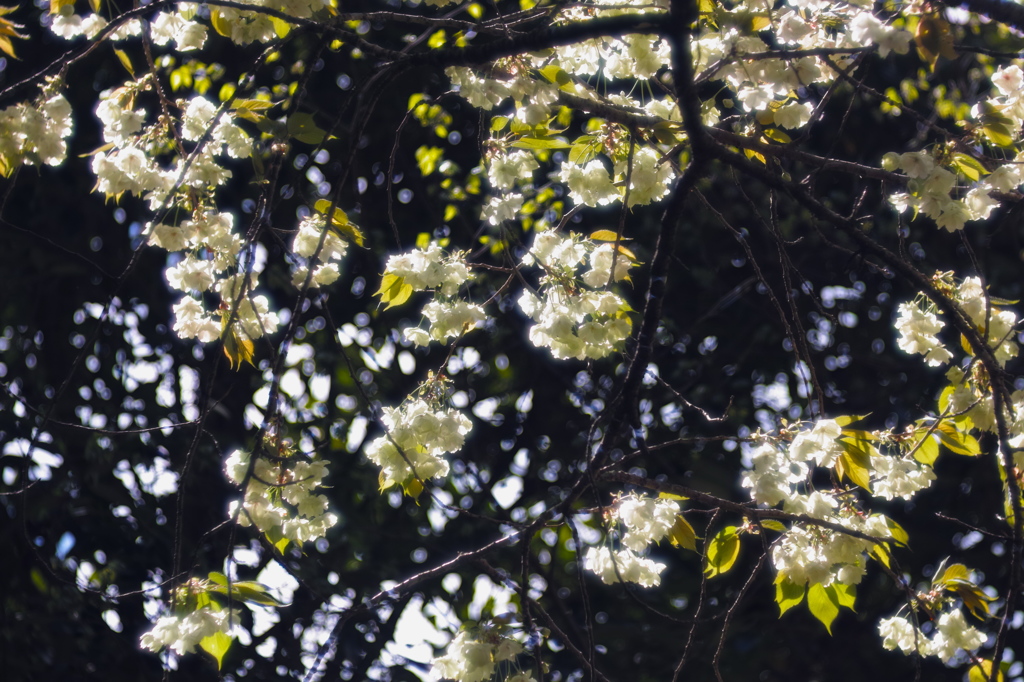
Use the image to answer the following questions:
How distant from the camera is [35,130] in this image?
117 centimetres

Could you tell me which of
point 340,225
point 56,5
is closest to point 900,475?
point 340,225

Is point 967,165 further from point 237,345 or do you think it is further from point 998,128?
point 237,345

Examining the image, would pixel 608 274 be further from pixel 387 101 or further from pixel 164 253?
pixel 164 253

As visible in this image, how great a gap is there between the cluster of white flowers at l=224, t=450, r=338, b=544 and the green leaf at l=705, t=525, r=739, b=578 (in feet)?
2.08

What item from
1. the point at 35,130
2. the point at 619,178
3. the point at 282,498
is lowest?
the point at 282,498

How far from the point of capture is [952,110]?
286cm

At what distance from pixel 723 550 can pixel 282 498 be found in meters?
0.76

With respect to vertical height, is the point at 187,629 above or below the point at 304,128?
below

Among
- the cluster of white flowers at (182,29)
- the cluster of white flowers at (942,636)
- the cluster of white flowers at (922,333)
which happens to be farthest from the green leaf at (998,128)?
the cluster of white flowers at (182,29)

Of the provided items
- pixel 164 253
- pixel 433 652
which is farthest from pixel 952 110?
pixel 164 253

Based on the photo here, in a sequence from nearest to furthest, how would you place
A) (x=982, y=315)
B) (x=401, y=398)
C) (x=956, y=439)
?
(x=956, y=439), (x=982, y=315), (x=401, y=398)

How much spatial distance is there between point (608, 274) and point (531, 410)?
151 centimetres

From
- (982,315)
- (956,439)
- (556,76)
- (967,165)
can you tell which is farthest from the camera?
(982,315)

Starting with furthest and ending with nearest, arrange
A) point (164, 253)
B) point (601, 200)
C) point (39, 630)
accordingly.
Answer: point (164, 253), point (39, 630), point (601, 200)
